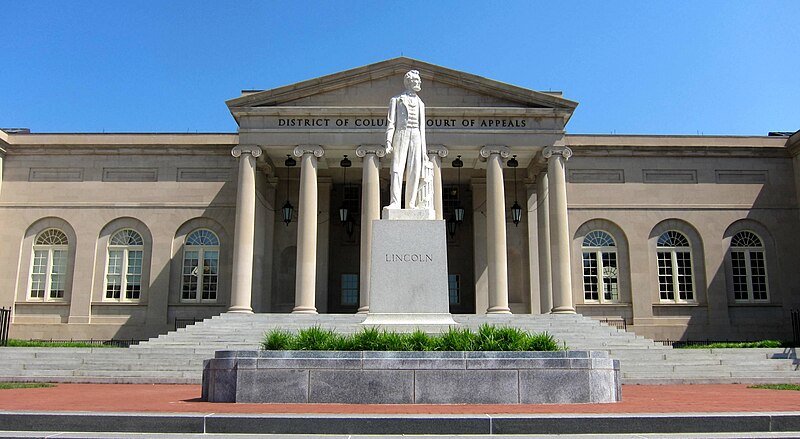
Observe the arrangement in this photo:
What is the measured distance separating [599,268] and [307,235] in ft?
51.2

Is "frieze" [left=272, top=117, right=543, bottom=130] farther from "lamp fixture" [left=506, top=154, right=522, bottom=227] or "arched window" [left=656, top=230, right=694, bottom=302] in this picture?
"arched window" [left=656, top=230, right=694, bottom=302]

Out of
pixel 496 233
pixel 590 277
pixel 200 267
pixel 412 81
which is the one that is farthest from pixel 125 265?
pixel 412 81

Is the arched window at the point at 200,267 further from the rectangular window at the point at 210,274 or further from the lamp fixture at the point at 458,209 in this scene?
the lamp fixture at the point at 458,209

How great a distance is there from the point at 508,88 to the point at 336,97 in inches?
321

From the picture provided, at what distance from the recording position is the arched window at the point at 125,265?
1490 inches

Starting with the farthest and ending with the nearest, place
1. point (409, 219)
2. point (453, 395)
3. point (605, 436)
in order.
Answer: point (409, 219) < point (453, 395) < point (605, 436)

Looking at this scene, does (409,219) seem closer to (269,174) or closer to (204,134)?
(269,174)

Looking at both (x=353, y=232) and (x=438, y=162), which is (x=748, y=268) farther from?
(x=353, y=232)

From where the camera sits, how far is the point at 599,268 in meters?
38.1

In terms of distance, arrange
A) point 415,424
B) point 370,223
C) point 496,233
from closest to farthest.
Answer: point 415,424 → point 370,223 → point 496,233

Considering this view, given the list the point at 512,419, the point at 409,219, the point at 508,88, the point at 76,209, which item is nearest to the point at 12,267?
the point at 76,209

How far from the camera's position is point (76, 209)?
3828 cm

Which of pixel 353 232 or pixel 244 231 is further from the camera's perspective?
pixel 353 232

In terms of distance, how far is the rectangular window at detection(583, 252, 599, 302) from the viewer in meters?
37.9
